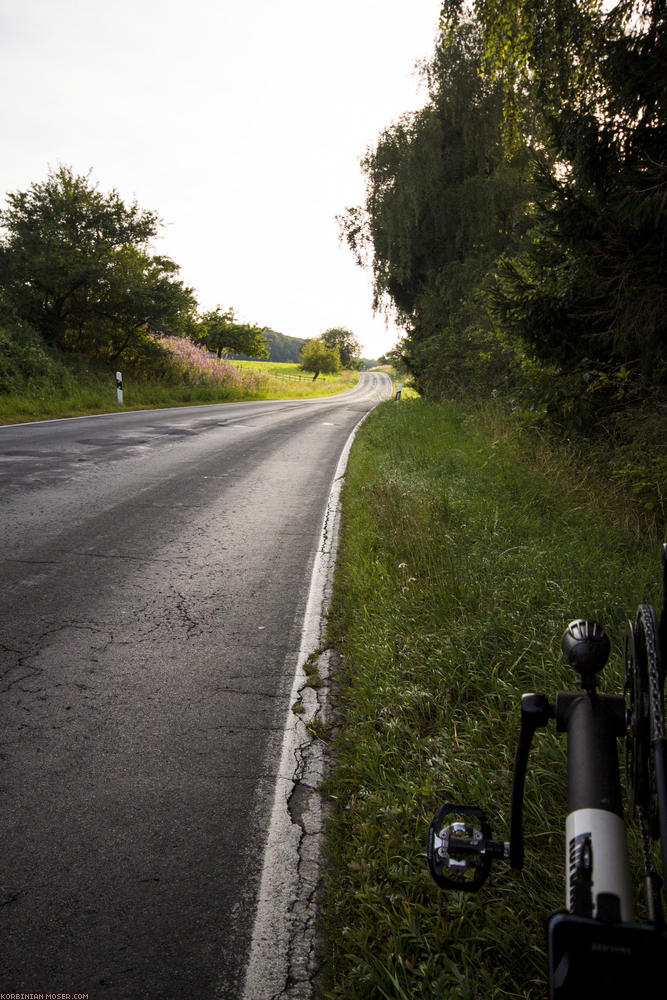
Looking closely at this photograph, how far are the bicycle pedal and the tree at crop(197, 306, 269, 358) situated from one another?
150ft

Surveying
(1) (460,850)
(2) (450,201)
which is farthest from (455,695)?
(2) (450,201)

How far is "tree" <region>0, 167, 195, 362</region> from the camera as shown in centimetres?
2056

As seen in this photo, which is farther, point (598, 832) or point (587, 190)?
point (587, 190)

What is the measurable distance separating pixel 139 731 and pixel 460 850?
2111 mm

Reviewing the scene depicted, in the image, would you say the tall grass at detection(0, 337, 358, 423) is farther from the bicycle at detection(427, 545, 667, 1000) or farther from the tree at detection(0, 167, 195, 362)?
the bicycle at detection(427, 545, 667, 1000)

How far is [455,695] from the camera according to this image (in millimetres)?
3129

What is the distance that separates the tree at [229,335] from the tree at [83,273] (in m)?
20.8

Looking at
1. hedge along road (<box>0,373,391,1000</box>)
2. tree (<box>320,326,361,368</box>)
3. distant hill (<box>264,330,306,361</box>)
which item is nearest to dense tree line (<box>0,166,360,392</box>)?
hedge along road (<box>0,373,391,1000</box>)

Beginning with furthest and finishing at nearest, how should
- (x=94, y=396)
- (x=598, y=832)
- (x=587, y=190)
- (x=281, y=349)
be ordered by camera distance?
(x=281, y=349) < (x=94, y=396) < (x=587, y=190) < (x=598, y=832)

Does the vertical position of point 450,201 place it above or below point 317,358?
below

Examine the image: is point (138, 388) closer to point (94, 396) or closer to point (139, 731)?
point (94, 396)

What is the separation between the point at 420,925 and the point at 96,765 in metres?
1.58

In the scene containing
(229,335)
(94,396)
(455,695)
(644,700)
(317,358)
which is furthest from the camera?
(317,358)

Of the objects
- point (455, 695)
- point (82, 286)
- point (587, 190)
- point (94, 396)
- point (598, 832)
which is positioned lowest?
point (455, 695)
